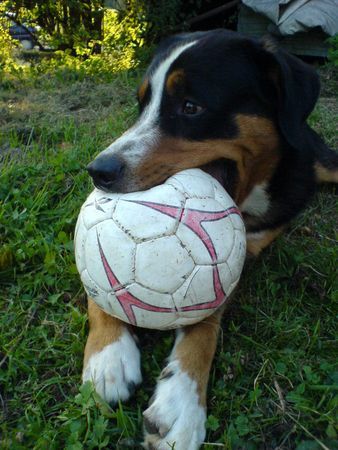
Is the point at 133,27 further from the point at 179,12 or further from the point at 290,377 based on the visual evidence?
the point at 290,377

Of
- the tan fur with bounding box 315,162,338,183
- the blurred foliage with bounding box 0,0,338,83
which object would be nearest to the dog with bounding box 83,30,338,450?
the tan fur with bounding box 315,162,338,183

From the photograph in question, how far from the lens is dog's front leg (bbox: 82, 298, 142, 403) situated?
1901 mm

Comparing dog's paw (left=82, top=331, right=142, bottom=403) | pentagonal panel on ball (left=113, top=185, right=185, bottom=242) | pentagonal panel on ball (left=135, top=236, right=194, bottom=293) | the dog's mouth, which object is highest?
pentagonal panel on ball (left=113, top=185, right=185, bottom=242)

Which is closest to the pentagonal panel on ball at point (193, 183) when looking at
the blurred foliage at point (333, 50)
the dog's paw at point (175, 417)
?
the dog's paw at point (175, 417)

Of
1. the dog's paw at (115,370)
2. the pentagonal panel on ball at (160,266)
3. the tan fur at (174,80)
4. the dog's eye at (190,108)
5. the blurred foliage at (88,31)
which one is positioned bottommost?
the blurred foliage at (88,31)

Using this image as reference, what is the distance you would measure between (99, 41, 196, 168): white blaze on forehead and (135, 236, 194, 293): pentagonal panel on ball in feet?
1.83

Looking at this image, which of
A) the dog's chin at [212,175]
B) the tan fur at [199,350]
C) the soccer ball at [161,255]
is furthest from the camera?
the dog's chin at [212,175]

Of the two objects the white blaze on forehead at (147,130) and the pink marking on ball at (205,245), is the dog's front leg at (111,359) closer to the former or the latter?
the pink marking on ball at (205,245)

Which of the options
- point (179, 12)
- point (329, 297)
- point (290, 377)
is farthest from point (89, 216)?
point (179, 12)

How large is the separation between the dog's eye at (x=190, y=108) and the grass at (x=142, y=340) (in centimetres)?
87

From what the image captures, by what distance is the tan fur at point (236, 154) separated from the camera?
7.40 feet

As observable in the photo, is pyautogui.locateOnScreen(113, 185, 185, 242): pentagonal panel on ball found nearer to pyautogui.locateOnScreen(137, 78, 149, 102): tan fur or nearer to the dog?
the dog

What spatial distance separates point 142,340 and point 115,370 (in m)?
0.27

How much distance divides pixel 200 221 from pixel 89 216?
1.43ft
